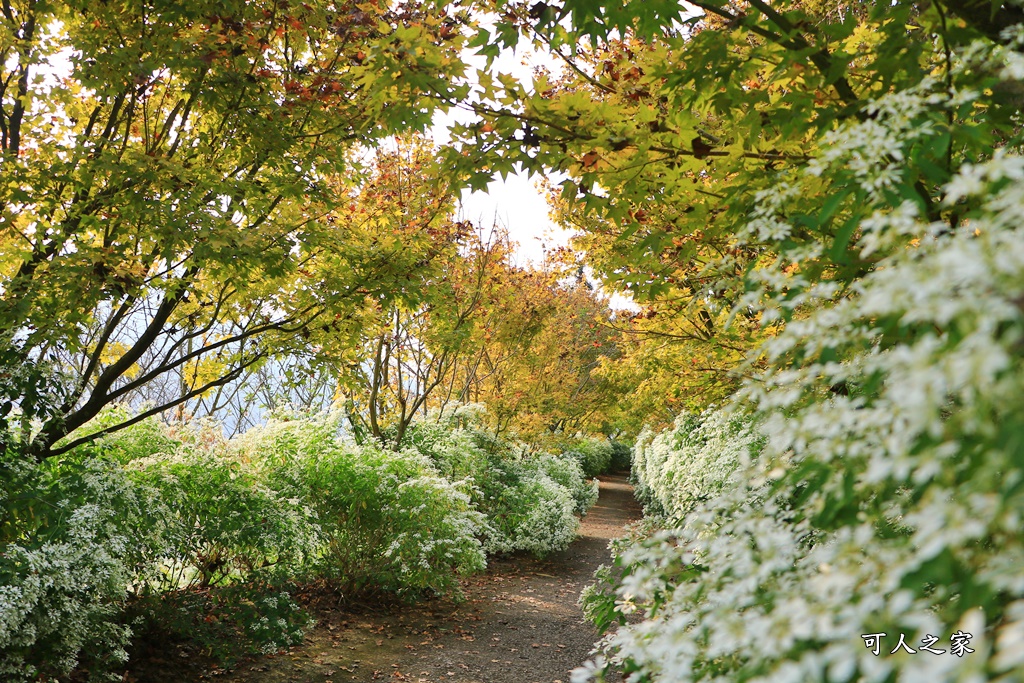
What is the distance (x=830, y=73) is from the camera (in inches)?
88.2

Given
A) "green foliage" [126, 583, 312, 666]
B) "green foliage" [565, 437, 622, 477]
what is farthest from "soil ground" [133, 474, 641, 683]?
"green foliage" [565, 437, 622, 477]

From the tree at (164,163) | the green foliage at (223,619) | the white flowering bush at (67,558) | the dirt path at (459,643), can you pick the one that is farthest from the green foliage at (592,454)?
the white flowering bush at (67,558)

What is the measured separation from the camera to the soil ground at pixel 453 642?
5.42 meters

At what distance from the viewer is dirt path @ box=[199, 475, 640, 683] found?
5.46 m

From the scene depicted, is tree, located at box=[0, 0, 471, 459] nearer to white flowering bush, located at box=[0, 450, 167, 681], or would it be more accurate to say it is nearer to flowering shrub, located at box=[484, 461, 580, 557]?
white flowering bush, located at box=[0, 450, 167, 681]

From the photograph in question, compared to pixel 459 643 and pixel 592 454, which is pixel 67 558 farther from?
pixel 592 454

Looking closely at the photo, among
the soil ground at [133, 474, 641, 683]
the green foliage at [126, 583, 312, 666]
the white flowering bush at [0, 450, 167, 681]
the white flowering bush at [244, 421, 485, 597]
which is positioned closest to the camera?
the white flowering bush at [0, 450, 167, 681]

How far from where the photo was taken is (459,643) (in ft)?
21.4

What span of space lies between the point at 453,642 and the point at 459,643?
6 centimetres

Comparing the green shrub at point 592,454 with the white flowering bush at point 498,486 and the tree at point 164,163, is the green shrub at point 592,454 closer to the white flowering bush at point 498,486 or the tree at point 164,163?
the white flowering bush at point 498,486

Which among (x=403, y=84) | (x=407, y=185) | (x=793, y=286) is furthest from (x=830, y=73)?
(x=407, y=185)

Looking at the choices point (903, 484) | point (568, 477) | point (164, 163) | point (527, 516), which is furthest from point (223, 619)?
point (568, 477)

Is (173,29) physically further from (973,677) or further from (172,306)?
(973,677)

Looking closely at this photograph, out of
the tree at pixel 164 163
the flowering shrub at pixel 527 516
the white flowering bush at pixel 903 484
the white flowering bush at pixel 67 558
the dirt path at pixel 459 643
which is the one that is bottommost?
the dirt path at pixel 459 643
